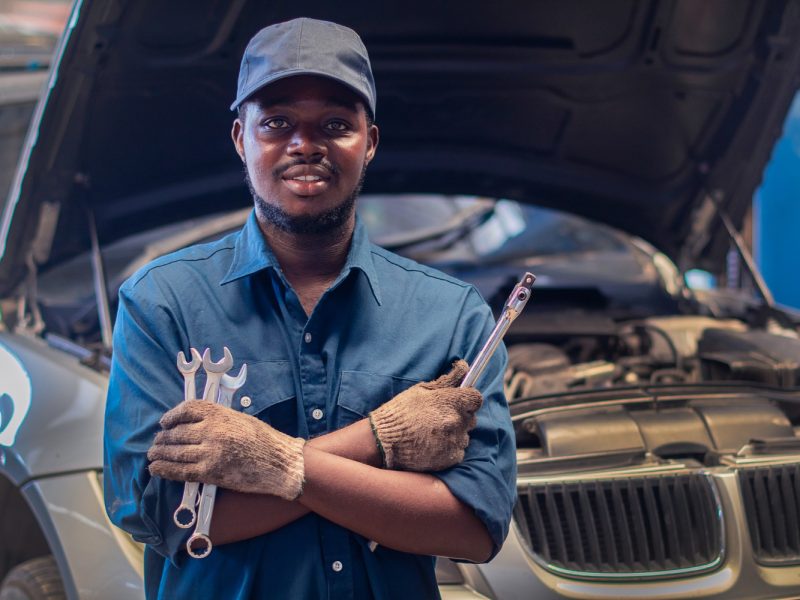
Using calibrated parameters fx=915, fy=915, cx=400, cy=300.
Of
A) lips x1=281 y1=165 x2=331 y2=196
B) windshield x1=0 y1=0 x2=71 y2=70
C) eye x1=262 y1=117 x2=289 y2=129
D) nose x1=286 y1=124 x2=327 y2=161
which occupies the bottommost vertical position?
lips x1=281 y1=165 x2=331 y2=196

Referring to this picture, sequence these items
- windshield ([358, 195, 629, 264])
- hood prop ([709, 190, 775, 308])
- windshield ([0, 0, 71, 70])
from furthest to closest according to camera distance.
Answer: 1. windshield ([0, 0, 71, 70])
2. windshield ([358, 195, 629, 264])
3. hood prop ([709, 190, 775, 308])

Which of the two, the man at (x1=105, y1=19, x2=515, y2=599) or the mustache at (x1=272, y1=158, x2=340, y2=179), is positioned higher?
the mustache at (x1=272, y1=158, x2=340, y2=179)

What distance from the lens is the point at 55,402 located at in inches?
77.0

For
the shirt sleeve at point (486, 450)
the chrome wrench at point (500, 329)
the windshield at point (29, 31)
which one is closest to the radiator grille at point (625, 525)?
the shirt sleeve at point (486, 450)

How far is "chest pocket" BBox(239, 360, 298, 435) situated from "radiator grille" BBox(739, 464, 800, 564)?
40.1 inches

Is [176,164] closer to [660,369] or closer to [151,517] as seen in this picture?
[660,369]

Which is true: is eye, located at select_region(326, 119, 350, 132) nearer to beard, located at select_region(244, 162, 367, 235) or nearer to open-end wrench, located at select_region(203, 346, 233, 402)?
beard, located at select_region(244, 162, 367, 235)

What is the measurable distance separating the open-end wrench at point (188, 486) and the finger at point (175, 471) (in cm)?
2

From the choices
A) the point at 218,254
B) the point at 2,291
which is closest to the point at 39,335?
the point at 2,291

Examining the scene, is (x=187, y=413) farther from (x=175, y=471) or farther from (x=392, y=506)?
(x=392, y=506)

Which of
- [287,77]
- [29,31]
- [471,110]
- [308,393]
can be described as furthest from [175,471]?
[29,31]

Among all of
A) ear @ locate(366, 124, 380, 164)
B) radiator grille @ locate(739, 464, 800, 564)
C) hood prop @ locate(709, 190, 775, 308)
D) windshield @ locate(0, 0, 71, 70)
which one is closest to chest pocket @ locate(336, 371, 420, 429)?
ear @ locate(366, 124, 380, 164)

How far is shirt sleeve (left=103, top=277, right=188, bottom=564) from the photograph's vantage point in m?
1.16

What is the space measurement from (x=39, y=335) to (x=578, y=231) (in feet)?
6.68
